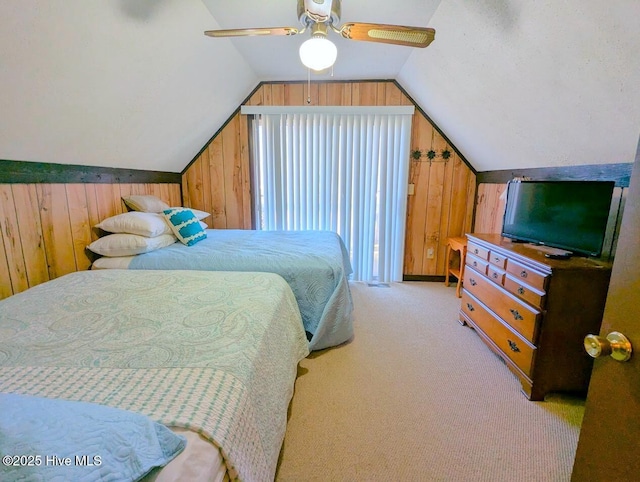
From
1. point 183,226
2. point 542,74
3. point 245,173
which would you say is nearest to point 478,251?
point 542,74

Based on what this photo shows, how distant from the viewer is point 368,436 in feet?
4.95

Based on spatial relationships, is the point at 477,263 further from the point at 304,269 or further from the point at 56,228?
the point at 56,228

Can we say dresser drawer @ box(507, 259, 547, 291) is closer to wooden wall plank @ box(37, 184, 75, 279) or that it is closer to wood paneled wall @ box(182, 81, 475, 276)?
wood paneled wall @ box(182, 81, 475, 276)

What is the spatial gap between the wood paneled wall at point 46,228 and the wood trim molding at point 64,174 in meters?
0.04

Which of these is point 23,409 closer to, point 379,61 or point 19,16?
point 19,16

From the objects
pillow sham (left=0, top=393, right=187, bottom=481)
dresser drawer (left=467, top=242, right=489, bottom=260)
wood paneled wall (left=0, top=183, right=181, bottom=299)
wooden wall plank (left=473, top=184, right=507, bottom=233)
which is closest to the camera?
pillow sham (left=0, top=393, right=187, bottom=481)

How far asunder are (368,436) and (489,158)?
2.80 m

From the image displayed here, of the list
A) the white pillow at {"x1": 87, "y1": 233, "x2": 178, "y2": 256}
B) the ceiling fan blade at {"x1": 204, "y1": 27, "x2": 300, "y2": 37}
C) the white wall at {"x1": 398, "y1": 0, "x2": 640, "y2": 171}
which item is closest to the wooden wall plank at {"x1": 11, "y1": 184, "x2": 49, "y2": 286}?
the white pillow at {"x1": 87, "y1": 233, "x2": 178, "y2": 256}

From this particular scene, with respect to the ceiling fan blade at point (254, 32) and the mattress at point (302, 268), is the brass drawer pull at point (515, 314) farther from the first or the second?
the ceiling fan blade at point (254, 32)

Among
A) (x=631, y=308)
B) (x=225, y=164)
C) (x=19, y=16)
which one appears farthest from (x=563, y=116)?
(x=225, y=164)

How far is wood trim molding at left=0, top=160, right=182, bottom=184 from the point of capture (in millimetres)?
1681

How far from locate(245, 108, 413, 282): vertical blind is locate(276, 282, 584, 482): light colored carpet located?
4.77ft

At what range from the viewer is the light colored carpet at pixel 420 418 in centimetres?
134

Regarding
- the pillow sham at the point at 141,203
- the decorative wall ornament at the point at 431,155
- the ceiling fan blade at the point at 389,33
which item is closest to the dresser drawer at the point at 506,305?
the decorative wall ornament at the point at 431,155
